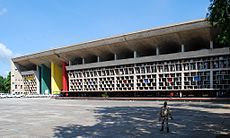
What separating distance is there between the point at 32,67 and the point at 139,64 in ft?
120

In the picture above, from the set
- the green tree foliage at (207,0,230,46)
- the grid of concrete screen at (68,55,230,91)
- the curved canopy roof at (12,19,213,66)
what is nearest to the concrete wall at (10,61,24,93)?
the curved canopy roof at (12,19,213,66)

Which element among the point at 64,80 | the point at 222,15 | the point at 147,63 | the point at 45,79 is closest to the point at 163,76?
the point at 147,63

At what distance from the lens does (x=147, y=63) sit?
4609 centimetres

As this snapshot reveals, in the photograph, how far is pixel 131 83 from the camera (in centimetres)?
4828

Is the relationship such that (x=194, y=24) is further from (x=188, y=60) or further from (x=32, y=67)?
(x=32, y=67)

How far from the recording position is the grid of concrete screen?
39344 millimetres

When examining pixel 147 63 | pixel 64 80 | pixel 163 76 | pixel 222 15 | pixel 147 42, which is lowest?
pixel 64 80

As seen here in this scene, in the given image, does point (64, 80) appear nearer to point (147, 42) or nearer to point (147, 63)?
point (147, 63)

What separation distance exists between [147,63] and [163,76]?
350cm

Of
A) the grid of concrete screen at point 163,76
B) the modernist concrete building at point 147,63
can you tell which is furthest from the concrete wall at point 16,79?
the grid of concrete screen at point 163,76

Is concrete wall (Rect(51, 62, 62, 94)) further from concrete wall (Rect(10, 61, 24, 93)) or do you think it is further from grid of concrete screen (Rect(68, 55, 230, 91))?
concrete wall (Rect(10, 61, 24, 93))

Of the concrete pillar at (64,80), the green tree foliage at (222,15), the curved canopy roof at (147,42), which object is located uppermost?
the curved canopy roof at (147,42)

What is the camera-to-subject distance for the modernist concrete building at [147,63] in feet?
129

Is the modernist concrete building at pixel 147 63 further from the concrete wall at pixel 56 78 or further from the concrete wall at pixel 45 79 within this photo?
the concrete wall at pixel 45 79
